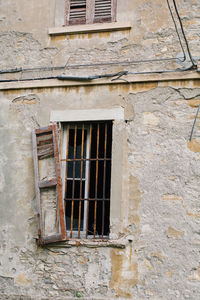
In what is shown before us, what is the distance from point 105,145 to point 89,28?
6.20 feet

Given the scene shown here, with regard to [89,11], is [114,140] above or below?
below

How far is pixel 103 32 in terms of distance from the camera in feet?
21.2

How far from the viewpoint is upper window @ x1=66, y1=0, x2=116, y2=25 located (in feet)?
21.7

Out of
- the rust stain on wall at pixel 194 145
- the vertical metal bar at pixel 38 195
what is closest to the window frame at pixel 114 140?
the vertical metal bar at pixel 38 195

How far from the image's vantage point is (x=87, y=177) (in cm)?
607

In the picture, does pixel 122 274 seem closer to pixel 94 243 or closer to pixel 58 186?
pixel 94 243

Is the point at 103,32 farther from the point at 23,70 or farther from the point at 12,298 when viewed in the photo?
the point at 12,298

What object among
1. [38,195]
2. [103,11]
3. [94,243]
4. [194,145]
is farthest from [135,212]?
[103,11]

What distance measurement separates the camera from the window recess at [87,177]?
19.4 feet

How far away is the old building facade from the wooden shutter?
2 cm

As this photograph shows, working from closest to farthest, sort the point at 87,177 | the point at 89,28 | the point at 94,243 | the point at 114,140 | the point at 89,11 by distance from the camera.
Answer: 1. the point at 94,243
2. the point at 114,140
3. the point at 87,177
4. the point at 89,28
5. the point at 89,11

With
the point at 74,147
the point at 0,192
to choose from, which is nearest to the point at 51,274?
the point at 0,192

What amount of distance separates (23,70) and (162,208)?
9.90ft

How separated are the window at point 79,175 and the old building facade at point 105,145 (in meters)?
0.02
